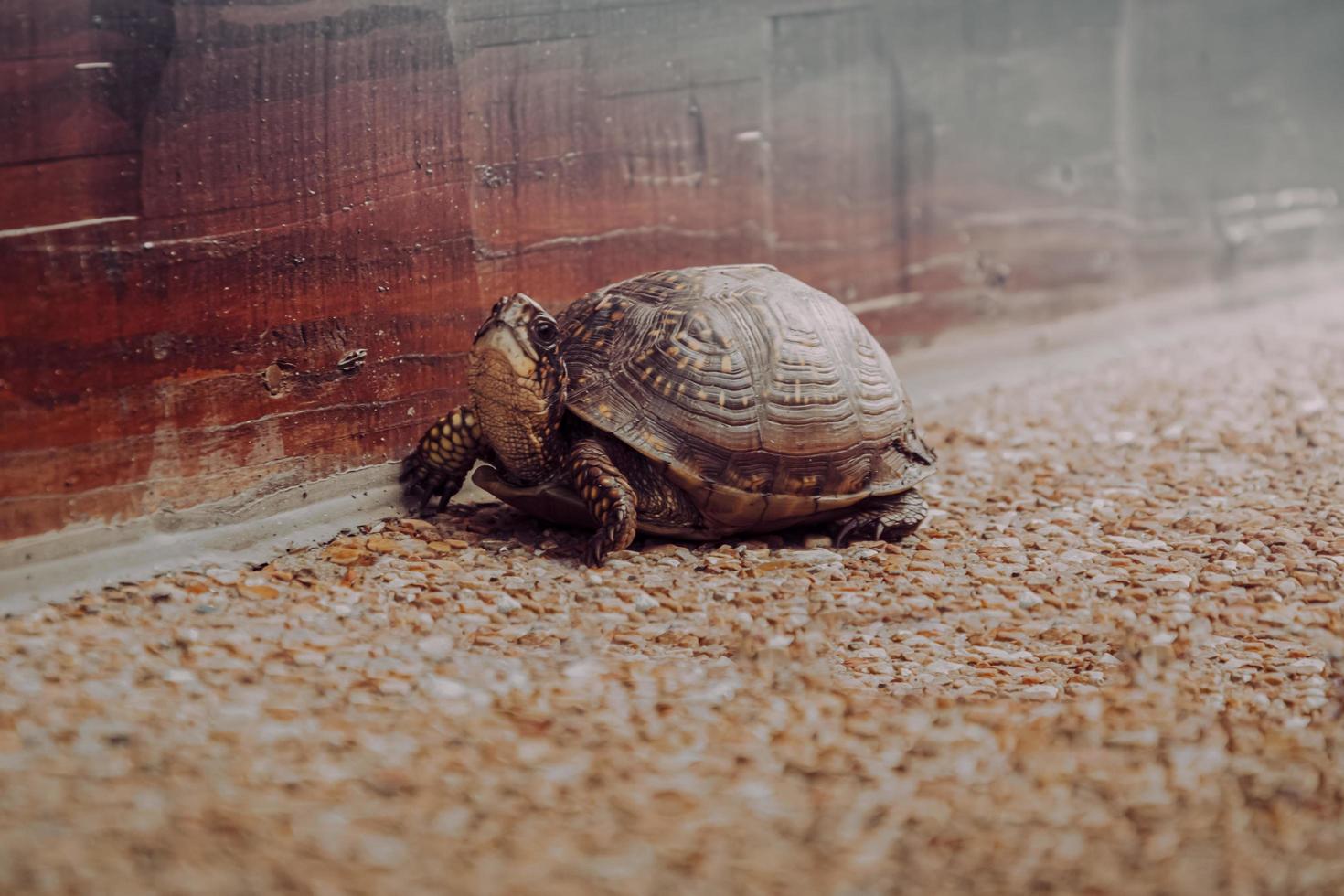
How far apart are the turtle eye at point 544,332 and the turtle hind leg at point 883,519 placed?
3.39ft

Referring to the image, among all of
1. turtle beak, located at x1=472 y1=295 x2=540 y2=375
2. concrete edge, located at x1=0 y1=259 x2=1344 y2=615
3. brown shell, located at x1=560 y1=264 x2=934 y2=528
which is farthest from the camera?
brown shell, located at x1=560 y1=264 x2=934 y2=528

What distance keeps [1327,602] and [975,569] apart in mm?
839

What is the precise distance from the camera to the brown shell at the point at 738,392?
10.8 ft

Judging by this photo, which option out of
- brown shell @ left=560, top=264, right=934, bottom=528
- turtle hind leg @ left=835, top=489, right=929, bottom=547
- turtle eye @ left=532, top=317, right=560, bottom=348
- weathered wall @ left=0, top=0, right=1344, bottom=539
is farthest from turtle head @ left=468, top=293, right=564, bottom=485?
turtle hind leg @ left=835, top=489, right=929, bottom=547

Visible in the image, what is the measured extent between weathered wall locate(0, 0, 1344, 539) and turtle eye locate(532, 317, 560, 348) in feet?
1.78

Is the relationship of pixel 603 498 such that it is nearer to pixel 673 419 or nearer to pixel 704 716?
pixel 673 419

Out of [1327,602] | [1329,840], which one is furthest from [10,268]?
[1327,602]

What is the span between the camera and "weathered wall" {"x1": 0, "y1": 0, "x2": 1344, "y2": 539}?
2.76m

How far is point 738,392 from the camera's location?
3344mm

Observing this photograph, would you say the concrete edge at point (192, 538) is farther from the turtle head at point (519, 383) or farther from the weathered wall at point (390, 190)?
the turtle head at point (519, 383)

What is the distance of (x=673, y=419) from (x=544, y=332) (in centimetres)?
41

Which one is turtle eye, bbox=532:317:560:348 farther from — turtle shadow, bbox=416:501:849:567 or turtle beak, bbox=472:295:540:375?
turtle shadow, bbox=416:501:849:567

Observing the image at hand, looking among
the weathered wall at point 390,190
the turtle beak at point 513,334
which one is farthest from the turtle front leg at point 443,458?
the turtle beak at point 513,334

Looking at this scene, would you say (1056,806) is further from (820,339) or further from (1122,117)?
(1122,117)
